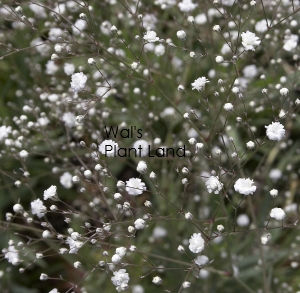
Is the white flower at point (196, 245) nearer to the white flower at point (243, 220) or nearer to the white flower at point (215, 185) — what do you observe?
the white flower at point (215, 185)

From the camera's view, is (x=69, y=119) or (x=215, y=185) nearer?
(x=215, y=185)

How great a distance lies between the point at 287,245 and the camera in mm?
3131

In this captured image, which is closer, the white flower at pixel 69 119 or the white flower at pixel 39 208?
the white flower at pixel 39 208

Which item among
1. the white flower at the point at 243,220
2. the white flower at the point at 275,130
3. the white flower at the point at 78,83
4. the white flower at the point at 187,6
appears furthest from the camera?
the white flower at the point at 243,220

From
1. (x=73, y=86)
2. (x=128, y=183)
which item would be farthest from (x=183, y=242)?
(x=73, y=86)

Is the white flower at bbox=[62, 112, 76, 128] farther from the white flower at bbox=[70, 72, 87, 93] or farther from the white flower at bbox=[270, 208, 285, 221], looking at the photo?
the white flower at bbox=[270, 208, 285, 221]

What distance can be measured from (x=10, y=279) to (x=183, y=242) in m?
1.27

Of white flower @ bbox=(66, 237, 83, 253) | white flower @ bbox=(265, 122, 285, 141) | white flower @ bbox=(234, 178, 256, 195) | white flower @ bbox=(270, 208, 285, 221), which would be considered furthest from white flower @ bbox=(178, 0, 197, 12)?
white flower @ bbox=(66, 237, 83, 253)

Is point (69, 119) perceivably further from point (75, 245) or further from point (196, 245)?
point (196, 245)

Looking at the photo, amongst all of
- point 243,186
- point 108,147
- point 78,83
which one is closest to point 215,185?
point 243,186

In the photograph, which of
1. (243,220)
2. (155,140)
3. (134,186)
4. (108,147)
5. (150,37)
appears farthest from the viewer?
(243,220)

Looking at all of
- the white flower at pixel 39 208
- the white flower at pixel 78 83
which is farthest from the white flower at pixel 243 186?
the white flower at pixel 39 208

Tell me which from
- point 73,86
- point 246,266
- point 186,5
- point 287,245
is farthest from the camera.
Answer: point 287,245

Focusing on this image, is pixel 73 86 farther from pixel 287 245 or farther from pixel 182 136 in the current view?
pixel 287 245
